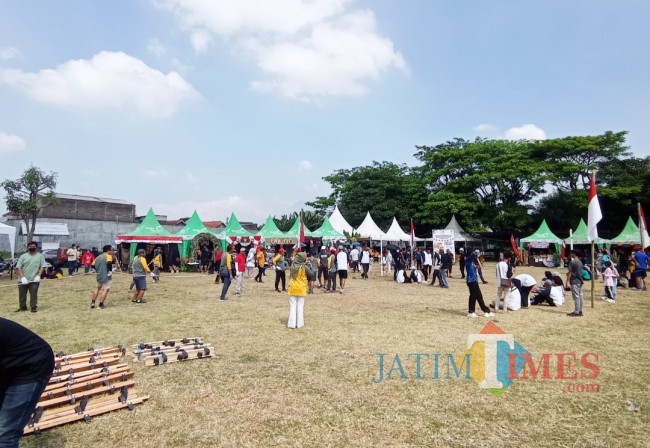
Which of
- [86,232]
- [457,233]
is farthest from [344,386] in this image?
[86,232]

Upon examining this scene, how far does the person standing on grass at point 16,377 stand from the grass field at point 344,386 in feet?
3.68

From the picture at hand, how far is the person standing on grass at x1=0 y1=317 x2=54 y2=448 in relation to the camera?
2.63m

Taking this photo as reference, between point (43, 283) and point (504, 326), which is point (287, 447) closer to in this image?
point (504, 326)

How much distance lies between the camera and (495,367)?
5.74 metres

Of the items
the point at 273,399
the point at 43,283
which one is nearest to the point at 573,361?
the point at 273,399

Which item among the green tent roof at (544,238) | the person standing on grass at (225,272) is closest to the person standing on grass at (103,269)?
the person standing on grass at (225,272)

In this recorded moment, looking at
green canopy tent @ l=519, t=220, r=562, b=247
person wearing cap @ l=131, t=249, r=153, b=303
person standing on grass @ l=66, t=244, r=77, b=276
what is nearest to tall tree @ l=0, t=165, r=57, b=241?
person standing on grass @ l=66, t=244, r=77, b=276

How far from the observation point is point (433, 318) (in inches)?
369

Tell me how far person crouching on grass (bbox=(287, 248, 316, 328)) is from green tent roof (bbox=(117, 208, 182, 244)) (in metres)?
16.0

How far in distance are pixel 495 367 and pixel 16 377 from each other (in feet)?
18.9

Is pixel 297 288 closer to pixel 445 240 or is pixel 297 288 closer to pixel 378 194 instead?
pixel 445 240

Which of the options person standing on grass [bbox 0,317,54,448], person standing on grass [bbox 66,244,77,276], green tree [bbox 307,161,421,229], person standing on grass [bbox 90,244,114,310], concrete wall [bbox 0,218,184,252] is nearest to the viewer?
person standing on grass [bbox 0,317,54,448]

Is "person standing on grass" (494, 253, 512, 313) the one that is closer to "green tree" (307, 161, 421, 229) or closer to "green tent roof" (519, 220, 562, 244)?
"green tent roof" (519, 220, 562, 244)

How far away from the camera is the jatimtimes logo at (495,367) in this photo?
527 centimetres
